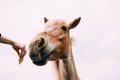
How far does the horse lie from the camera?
345 inches

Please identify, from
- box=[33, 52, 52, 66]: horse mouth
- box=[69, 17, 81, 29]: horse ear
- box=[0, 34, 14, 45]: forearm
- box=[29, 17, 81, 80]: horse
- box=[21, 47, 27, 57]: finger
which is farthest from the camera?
box=[69, 17, 81, 29]: horse ear

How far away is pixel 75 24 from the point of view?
10.4 metres

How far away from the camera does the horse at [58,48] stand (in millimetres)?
8773

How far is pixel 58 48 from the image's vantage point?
9453 millimetres

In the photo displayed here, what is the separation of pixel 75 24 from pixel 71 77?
1.50 meters

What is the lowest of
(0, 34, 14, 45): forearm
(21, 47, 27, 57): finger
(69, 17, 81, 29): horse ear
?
(21, 47, 27, 57): finger

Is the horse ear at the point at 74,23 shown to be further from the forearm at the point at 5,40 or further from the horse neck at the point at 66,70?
the forearm at the point at 5,40

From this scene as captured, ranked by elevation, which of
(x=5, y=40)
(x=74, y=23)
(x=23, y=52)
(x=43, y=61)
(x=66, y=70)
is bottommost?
(x=66, y=70)

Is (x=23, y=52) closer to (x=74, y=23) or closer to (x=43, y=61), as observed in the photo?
(x=43, y=61)

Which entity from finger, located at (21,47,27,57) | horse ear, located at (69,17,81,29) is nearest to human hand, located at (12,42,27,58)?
finger, located at (21,47,27,57)

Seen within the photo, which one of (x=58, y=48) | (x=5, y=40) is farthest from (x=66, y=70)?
(x=5, y=40)

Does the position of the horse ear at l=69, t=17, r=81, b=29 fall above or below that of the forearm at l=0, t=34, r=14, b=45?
above

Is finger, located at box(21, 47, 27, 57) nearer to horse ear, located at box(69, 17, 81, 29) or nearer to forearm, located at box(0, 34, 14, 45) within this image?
forearm, located at box(0, 34, 14, 45)

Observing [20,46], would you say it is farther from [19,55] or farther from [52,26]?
[52,26]
